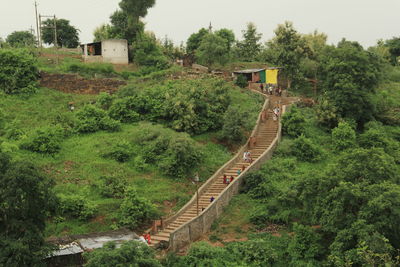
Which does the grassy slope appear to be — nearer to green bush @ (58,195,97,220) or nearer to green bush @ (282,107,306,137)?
green bush @ (58,195,97,220)

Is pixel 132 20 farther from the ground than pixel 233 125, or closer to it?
farther from the ground

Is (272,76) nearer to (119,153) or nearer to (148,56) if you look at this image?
(148,56)

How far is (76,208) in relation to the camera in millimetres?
23625

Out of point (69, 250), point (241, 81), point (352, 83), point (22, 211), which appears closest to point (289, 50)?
point (241, 81)

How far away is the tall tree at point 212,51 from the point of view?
1770 inches

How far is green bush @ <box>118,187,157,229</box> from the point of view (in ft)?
76.9

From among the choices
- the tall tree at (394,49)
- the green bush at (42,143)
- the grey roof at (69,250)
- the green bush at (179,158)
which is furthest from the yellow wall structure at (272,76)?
the grey roof at (69,250)

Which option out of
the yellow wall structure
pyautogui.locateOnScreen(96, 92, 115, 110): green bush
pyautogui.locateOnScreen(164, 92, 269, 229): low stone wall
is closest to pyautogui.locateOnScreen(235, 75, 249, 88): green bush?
the yellow wall structure

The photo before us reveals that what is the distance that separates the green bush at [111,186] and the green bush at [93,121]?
6.04m

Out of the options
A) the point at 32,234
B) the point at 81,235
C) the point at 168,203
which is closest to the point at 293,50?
the point at 168,203

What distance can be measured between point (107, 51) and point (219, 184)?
21.5m

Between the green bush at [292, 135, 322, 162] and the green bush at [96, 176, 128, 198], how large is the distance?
11.9 metres

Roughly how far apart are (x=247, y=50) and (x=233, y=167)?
2835 centimetres

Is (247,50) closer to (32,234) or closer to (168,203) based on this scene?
(168,203)
